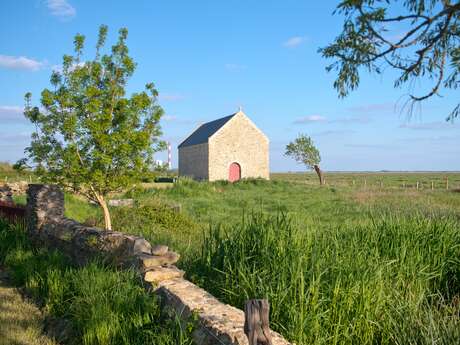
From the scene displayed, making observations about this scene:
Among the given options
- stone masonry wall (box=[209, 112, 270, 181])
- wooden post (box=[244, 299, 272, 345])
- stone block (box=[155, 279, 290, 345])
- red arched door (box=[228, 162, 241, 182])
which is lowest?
stone block (box=[155, 279, 290, 345])

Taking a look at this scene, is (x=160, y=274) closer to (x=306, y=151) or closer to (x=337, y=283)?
(x=337, y=283)

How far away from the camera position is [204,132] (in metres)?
41.3

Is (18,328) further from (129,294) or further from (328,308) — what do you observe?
(328,308)

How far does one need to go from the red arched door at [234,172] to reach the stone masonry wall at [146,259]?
2714 cm

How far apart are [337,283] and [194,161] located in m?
35.8

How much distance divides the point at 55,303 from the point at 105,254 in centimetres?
113

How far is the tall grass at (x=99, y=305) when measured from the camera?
4961 millimetres

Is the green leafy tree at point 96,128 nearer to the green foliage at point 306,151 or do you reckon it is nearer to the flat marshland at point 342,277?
the flat marshland at point 342,277

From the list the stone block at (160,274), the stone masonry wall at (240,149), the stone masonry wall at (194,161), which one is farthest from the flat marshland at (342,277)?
the stone masonry wall at (194,161)

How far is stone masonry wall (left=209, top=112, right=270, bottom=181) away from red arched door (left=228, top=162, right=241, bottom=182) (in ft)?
1.08

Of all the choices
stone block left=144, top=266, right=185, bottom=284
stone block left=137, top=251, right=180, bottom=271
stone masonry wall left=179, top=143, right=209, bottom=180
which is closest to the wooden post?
stone block left=144, top=266, right=185, bottom=284

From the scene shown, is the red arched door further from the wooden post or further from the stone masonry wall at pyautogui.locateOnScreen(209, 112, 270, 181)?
the wooden post

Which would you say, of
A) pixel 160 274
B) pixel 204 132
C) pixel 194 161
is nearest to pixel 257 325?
pixel 160 274

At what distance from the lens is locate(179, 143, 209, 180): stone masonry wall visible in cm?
3734
